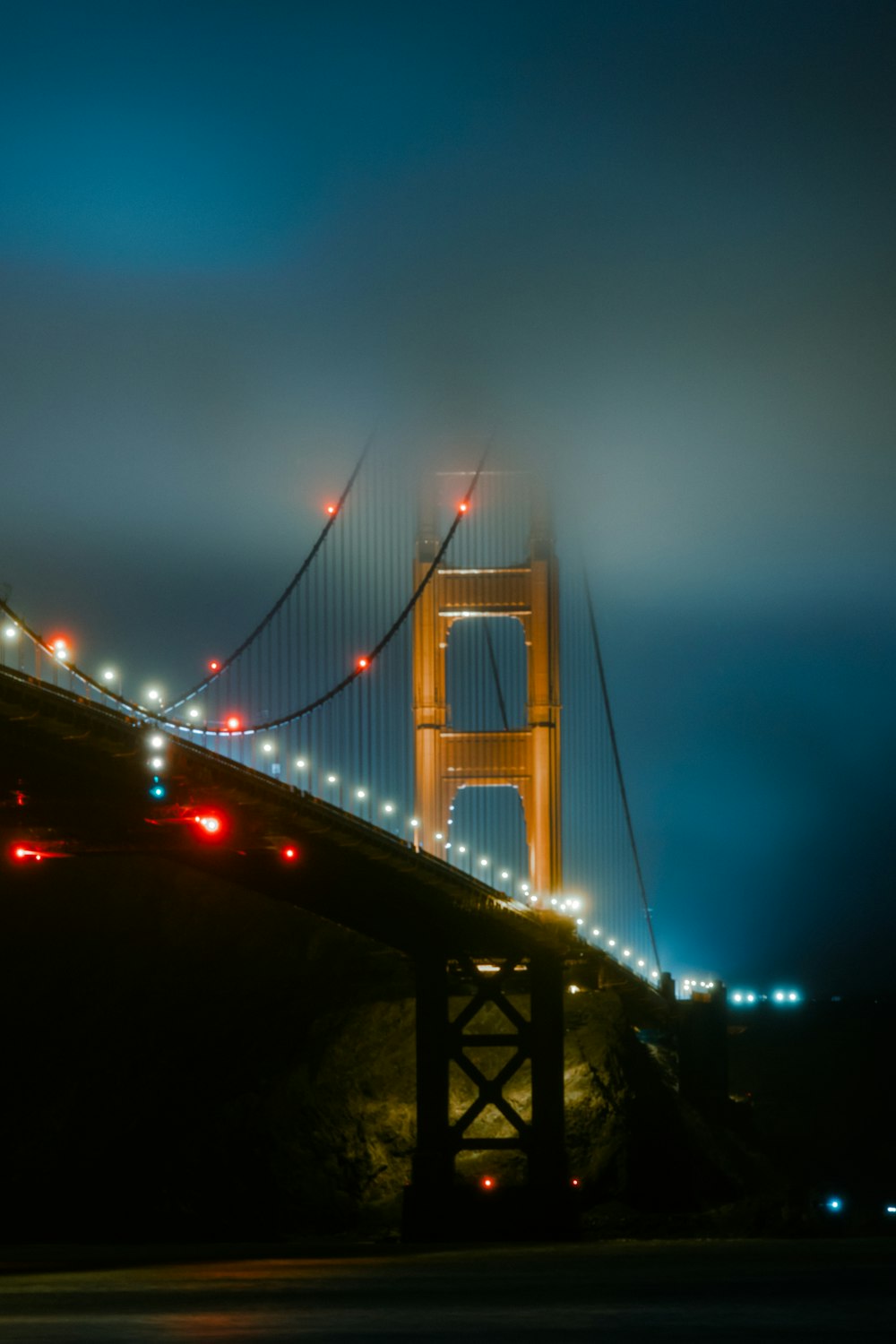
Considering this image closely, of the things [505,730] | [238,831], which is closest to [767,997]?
[505,730]

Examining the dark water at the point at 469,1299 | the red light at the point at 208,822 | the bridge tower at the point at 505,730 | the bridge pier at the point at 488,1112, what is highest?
the bridge tower at the point at 505,730

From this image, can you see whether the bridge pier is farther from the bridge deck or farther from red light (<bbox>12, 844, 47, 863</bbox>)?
red light (<bbox>12, 844, 47, 863</bbox>)

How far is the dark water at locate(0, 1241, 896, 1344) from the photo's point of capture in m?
18.5

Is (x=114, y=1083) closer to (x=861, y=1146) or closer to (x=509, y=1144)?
(x=509, y=1144)

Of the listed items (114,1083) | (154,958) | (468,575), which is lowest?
(114,1083)

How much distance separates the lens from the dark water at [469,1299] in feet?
60.7

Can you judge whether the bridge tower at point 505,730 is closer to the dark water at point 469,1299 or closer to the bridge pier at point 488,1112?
the bridge pier at point 488,1112

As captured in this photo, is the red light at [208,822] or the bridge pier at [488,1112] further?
the bridge pier at [488,1112]

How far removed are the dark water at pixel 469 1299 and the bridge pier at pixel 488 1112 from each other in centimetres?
1151

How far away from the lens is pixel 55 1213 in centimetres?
5150

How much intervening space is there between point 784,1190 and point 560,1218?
14945 mm

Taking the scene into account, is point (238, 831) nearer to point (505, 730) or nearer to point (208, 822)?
point (208, 822)

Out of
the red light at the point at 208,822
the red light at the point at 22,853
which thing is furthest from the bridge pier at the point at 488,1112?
the red light at the point at 208,822

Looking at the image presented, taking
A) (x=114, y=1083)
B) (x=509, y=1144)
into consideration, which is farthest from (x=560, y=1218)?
(x=114, y=1083)
